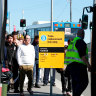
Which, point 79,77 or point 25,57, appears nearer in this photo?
point 79,77

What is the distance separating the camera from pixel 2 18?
6.15 meters

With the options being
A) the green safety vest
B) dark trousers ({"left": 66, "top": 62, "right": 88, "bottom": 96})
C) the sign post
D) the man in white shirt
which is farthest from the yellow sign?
dark trousers ({"left": 66, "top": 62, "right": 88, "bottom": 96})

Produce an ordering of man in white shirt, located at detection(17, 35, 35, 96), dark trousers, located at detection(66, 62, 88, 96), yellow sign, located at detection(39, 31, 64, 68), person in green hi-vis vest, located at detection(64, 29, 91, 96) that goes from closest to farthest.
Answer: person in green hi-vis vest, located at detection(64, 29, 91, 96)
dark trousers, located at detection(66, 62, 88, 96)
yellow sign, located at detection(39, 31, 64, 68)
man in white shirt, located at detection(17, 35, 35, 96)

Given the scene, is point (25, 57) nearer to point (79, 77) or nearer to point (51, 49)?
point (51, 49)

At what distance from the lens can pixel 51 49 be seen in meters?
12.1

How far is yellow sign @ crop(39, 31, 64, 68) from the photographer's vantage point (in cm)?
1200

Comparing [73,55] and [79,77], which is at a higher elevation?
[73,55]

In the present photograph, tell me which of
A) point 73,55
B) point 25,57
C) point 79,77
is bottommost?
point 79,77

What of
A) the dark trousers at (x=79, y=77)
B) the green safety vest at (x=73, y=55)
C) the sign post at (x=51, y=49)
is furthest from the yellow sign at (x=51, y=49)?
the dark trousers at (x=79, y=77)

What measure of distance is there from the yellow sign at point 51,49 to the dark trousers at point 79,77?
233 centimetres

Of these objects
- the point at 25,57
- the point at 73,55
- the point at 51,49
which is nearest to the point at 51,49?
the point at 51,49

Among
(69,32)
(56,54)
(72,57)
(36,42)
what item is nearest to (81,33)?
(72,57)

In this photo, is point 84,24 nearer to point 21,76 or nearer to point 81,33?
point 21,76

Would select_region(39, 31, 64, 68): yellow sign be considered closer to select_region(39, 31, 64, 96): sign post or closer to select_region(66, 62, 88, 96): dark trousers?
select_region(39, 31, 64, 96): sign post
